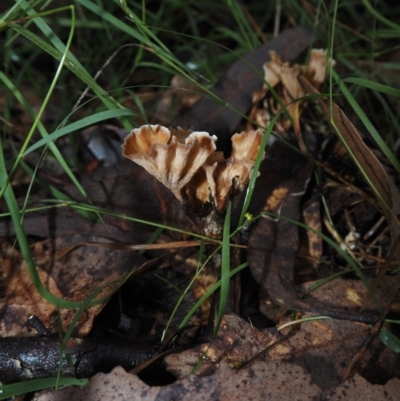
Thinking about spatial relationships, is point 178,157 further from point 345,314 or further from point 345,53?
point 345,53

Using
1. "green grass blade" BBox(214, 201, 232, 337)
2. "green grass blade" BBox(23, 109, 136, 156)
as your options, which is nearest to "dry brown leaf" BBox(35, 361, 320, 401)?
"green grass blade" BBox(214, 201, 232, 337)

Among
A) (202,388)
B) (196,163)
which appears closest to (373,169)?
(196,163)

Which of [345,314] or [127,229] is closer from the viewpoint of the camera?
[345,314]

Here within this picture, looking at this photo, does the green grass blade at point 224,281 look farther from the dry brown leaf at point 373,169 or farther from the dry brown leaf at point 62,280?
the dry brown leaf at point 373,169

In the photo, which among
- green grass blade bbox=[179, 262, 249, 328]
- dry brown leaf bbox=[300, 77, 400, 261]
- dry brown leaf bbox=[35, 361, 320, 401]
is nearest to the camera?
dry brown leaf bbox=[35, 361, 320, 401]

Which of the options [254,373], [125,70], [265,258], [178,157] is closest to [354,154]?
[265,258]

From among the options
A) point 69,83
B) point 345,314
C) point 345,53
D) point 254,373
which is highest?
point 345,53

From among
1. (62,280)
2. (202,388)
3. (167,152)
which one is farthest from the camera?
(62,280)

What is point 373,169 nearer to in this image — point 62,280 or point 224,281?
point 224,281

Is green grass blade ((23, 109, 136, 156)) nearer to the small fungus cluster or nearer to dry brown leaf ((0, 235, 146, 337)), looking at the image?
the small fungus cluster

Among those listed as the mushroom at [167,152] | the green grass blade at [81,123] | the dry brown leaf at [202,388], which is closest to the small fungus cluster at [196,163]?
the mushroom at [167,152]

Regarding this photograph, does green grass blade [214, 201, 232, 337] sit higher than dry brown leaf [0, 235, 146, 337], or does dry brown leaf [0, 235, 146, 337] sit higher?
green grass blade [214, 201, 232, 337]
